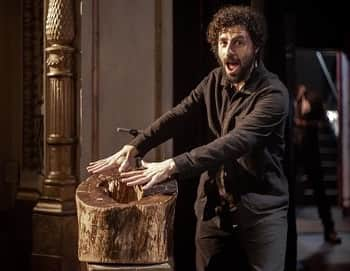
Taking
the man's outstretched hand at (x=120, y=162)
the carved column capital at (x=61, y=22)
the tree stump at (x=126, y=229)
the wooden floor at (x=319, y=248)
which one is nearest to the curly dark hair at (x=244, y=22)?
the man's outstretched hand at (x=120, y=162)

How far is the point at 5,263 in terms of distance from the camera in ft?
14.4

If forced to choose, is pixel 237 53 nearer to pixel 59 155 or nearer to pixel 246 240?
pixel 246 240

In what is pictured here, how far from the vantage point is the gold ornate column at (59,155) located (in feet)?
13.0

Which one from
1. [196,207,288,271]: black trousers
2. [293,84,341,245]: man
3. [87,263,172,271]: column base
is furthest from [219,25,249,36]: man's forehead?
[293,84,341,245]: man

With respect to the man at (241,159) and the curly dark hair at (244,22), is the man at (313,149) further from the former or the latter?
the curly dark hair at (244,22)

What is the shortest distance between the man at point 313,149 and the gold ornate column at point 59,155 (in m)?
2.82

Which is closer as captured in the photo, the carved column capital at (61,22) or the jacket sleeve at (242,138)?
the jacket sleeve at (242,138)

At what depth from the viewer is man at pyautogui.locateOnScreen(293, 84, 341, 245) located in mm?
6031

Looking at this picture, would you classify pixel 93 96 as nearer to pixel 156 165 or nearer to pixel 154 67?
pixel 154 67

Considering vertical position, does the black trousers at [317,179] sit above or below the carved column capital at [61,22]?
below

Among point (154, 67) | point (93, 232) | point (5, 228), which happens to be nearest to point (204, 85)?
point (93, 232)

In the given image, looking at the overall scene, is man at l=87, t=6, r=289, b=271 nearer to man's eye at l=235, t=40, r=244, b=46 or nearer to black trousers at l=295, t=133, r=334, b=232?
man's eye at l=235, t=40, r=244, b=46

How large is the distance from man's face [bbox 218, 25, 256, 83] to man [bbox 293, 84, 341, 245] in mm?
3617

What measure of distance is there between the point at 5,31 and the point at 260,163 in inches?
127
